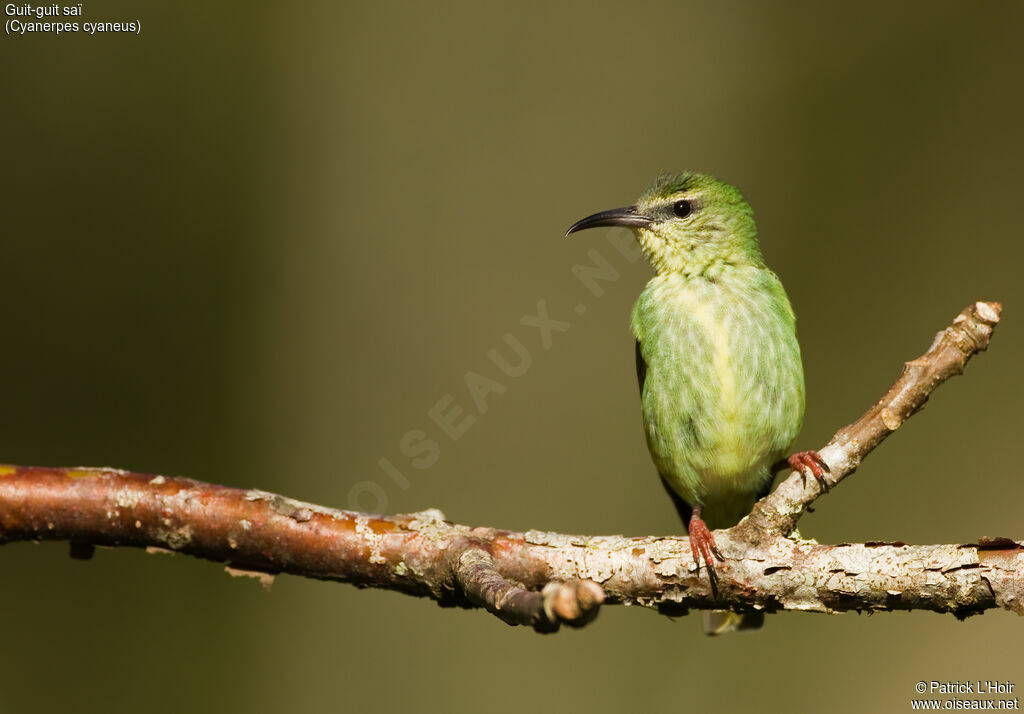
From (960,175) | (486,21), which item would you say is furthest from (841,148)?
(486,21)

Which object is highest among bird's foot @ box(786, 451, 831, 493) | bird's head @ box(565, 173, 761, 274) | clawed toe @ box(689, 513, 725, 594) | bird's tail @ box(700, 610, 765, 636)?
bird's head @ box(565, 173, 761, 274)

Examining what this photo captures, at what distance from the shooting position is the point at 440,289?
7340 millimetres

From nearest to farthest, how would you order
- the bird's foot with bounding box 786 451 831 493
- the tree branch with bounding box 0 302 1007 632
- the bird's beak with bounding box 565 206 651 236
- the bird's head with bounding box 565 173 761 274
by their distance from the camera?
1. the tree branch with bounding box 0 302 1007 632
2. the bird's foot with bounding box 786 451 831 493
3. the bird's head with bounding box 565 173 761 274
4. the bird's beak with bounding box 565 206 651 236

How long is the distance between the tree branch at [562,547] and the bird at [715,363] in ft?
2.60

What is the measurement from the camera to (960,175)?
7.19 metres

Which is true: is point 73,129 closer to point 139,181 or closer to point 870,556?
point 139,181

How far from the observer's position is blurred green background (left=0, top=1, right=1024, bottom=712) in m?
6.95

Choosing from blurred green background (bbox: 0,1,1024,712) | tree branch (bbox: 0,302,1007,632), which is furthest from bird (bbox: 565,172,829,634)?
blurred green background (bbox: 0,1,1024,712)

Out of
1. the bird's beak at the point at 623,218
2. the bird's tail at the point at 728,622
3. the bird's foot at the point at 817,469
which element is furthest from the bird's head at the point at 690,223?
the bird's tail at the point at 728,622

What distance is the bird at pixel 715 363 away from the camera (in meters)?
4.16

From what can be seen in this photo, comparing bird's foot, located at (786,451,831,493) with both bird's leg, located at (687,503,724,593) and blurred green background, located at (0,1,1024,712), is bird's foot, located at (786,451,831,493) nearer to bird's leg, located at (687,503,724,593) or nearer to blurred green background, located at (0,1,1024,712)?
bird's leg, located at (687,503,724,593)

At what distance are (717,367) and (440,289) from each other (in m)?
3.59

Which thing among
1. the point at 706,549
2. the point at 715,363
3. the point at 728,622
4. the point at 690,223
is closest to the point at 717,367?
the point at 715,363

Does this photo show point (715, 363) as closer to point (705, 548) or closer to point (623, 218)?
point (623, 218)
